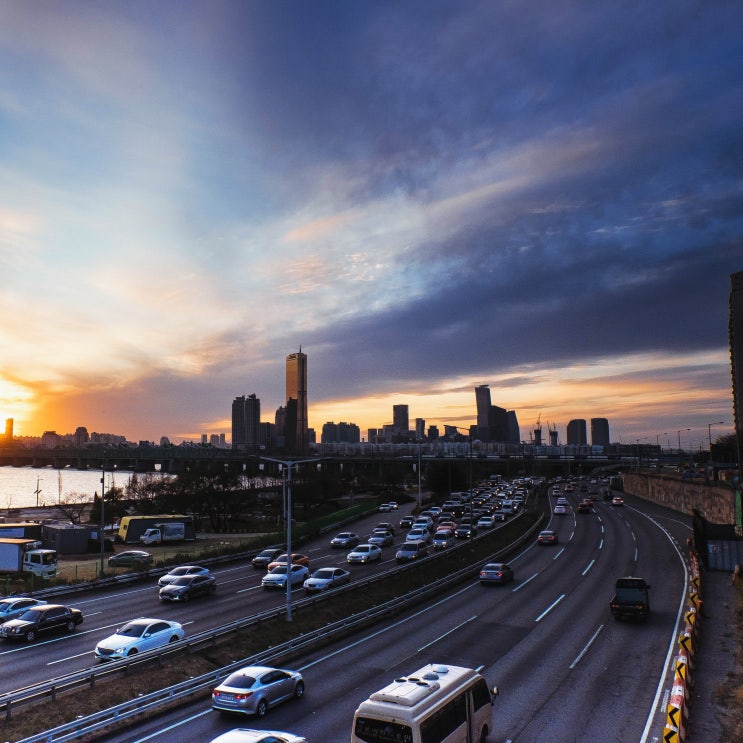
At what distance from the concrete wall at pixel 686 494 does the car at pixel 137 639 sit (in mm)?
50315

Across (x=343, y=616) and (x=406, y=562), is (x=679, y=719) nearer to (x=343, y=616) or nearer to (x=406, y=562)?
(x=343, y=616)

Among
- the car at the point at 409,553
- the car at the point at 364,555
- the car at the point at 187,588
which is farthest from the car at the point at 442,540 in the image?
the car at the point at 187,588

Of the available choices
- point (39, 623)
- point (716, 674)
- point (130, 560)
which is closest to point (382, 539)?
point (130, 560)

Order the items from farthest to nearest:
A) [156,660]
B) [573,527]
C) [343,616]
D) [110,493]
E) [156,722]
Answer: [110,493]
[573,527]
[343,616]
[156,660]
[156,722]

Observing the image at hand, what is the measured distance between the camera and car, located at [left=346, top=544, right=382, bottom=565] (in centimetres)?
5222

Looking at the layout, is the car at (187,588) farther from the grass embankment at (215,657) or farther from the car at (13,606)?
the grass embankment at (215,657)

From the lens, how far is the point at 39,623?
98.6 feet

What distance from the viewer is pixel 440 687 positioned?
1534 centimetres

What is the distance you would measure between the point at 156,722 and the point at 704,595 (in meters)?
31.1

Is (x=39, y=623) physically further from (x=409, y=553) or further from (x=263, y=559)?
(x=409, y=553)

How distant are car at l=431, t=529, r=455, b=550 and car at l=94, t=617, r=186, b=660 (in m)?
33.3

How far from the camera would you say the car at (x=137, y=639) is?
25344mm

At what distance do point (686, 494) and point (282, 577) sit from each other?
6303 centimetres

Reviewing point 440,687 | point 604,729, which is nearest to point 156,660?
point 440,687
